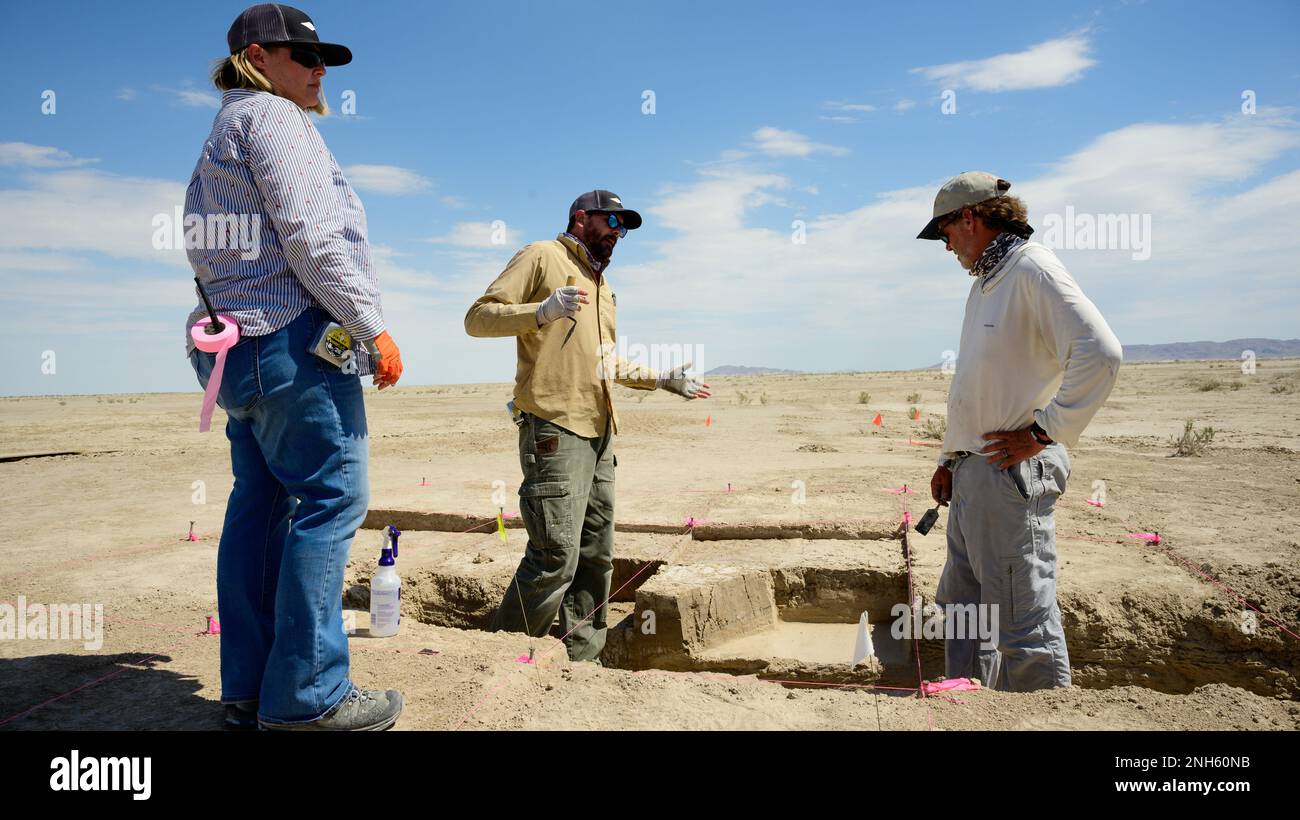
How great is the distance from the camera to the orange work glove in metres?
2.29

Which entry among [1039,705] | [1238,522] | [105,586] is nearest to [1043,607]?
[1039,705]

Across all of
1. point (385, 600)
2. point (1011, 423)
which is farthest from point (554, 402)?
point (1011, 423)

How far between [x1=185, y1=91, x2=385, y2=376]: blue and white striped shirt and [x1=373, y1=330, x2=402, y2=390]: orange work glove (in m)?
0.04

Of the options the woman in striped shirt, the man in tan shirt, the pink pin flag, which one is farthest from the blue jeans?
the pink pin flag

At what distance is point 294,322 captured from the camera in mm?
2217

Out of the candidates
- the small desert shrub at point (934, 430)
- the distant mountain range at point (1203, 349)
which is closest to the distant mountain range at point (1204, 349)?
the distant mountain range at point (1203, 349)

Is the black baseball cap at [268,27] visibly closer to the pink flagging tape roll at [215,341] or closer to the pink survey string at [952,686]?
the pink flagging tape roll at [215,341]

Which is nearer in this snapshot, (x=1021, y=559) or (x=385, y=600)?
(x=1021, y=559)

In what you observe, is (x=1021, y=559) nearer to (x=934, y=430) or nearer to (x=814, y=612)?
(x=814, y=612)

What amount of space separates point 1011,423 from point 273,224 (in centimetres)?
260

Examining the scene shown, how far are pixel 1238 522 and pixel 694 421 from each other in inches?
494

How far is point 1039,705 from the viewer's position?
256 centimetres

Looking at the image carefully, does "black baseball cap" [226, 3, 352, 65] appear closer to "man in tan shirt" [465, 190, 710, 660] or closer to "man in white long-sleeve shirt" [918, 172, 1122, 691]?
"man in tan shirt" [465, 190, 710, 660]

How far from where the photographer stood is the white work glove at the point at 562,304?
3.32 m
